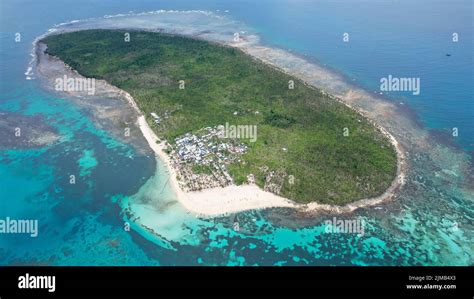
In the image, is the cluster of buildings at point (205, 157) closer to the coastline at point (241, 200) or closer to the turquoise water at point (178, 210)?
the coastline at point (241, 200)

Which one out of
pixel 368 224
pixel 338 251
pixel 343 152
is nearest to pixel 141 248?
pixel 338 251

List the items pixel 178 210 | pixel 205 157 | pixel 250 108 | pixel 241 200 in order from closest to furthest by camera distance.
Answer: pixel 178 210 < pixel 241 200 < pixel 205 157 < pixel 250 108

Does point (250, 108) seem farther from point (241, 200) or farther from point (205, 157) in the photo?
point (241, 200)

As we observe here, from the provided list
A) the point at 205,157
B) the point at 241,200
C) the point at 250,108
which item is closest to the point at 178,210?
the point at 241,200

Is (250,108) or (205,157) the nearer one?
(205,157)

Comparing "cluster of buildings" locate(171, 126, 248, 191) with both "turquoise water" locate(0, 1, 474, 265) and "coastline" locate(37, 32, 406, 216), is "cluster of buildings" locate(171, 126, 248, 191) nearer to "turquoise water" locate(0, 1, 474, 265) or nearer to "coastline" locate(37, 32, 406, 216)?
"coastline" locate(37, 32, 406, 216)

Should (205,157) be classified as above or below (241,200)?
above

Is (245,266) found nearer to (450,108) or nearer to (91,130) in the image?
(91,130)

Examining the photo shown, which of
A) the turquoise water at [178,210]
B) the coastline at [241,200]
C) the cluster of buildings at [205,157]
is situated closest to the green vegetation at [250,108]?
the coastline at [241,200]
